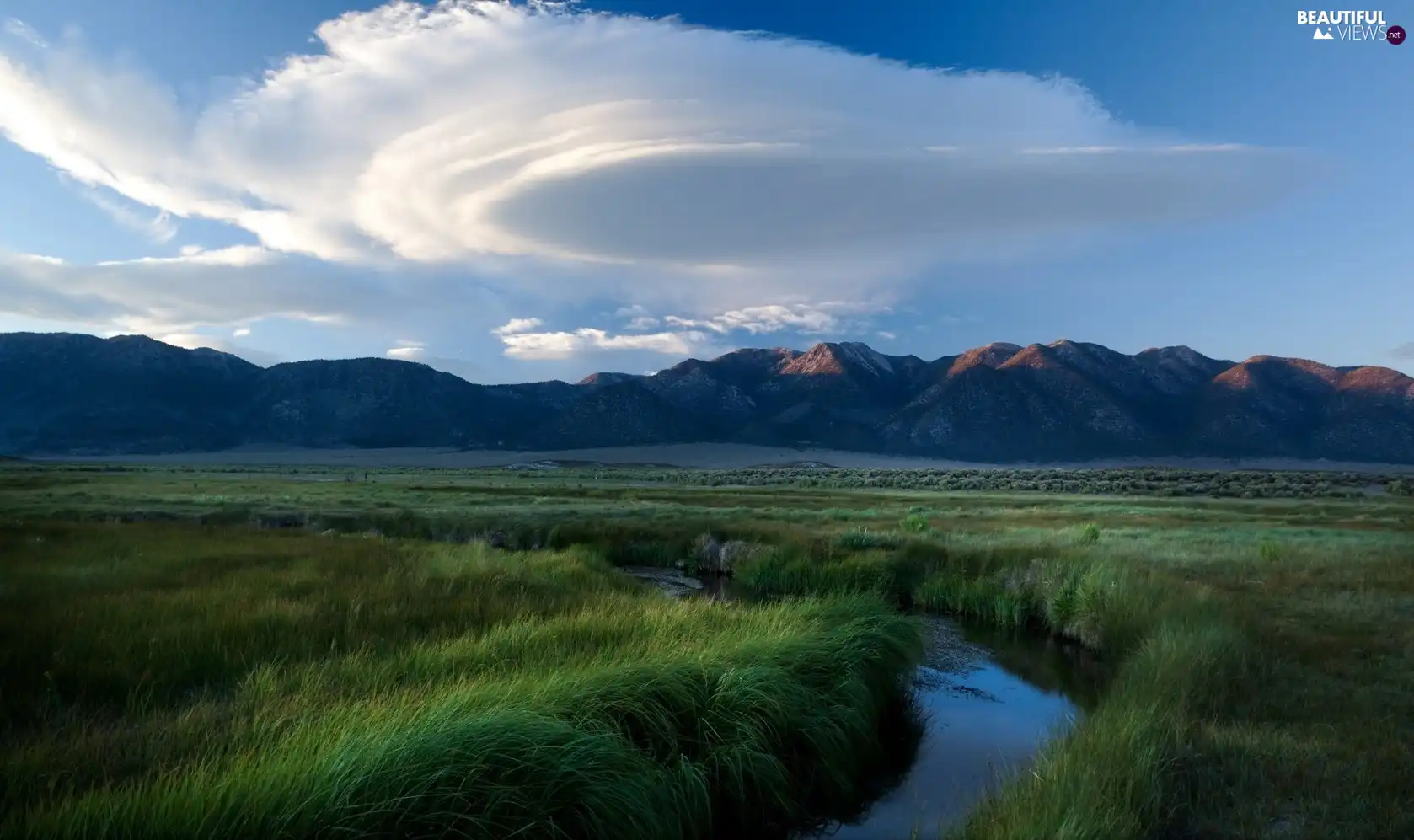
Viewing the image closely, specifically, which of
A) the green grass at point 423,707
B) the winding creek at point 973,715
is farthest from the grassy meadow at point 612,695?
the winding creek at point 973,715

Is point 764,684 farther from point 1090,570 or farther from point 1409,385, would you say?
point 1409,385

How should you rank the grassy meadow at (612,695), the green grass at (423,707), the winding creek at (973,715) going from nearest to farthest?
the green grass at (423,707) → the grassy meadow at (612,695) → the winding creek at (973,715)

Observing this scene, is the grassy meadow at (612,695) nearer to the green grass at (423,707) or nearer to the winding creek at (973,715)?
the green grass at (423,707)

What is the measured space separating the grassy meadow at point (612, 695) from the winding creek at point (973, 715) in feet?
1.26

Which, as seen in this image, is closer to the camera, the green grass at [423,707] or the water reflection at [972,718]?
the green grass at [423,707]

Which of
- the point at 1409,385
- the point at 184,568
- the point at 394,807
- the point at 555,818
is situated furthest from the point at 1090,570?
the point at 1409,385

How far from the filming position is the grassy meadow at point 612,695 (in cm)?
573

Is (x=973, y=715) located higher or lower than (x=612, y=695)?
lower

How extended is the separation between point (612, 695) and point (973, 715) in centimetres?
651

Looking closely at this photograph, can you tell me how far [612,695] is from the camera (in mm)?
7848

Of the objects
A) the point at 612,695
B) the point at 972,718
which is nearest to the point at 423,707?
the point at 612,695

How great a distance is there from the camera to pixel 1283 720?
844 cm

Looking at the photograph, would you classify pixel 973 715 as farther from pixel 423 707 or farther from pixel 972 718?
pixel 423 707

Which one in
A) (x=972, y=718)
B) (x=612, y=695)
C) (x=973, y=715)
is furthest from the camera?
(x=973, y=715)
